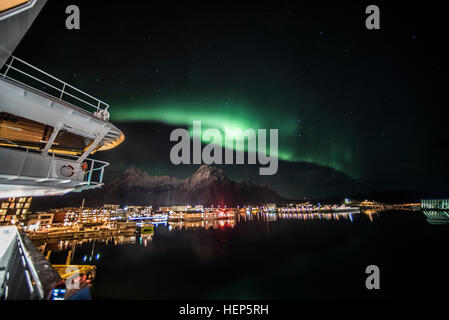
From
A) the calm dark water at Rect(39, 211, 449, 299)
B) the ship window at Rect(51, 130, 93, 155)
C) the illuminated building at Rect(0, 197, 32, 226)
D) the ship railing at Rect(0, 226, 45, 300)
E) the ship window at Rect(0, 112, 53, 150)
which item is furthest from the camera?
the illuminated building at Rect(0, 197, 32, 226)

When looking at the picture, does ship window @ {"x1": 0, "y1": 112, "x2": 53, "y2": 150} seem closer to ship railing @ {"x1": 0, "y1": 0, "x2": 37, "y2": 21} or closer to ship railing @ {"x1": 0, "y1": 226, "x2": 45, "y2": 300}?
ship railing @ {"x1": 0, "y1": 0, "x2": 37, "y2": 21}

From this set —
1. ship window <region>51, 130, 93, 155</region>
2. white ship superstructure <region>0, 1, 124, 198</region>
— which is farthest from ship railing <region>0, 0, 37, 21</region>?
ship window <region>51, 130, 93, 155</region>

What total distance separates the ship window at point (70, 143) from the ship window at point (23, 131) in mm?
547

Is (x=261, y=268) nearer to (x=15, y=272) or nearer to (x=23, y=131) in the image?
(x=15, y=272)

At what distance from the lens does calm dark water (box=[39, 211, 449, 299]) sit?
26.5 meters

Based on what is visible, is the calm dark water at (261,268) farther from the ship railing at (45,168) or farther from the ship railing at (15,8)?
the ship railing at (15,8)

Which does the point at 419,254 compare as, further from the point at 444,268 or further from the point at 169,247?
the point at 169,247

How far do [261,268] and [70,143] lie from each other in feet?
123

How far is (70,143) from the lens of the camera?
11.1 m

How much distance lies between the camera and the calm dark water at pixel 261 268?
26516 millimetres

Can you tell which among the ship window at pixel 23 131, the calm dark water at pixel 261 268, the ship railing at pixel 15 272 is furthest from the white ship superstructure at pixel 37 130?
the calm dark water at pixel 261 268

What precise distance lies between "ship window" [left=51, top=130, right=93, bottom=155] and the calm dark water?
22091mm
